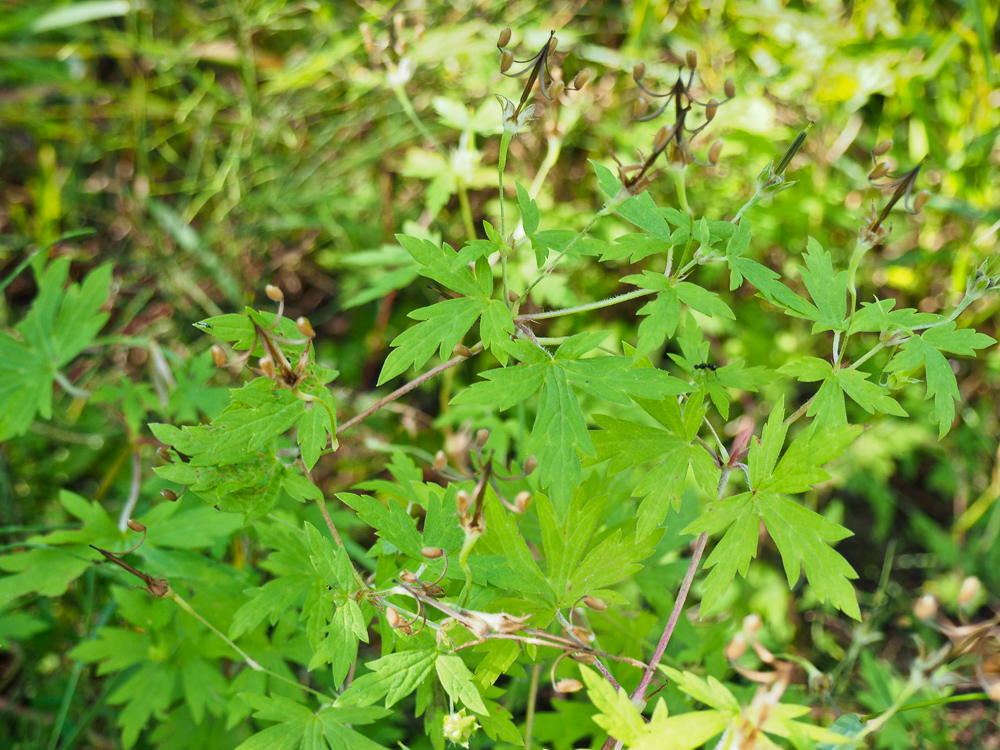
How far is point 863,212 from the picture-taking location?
273 cm

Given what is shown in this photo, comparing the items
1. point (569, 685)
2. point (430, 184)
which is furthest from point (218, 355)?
point (430, 184)

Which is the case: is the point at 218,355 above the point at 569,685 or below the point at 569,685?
above

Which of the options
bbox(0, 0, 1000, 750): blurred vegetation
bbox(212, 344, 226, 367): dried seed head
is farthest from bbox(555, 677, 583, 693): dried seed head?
bbox(0, 0, 1000, 750): blurred vegetation

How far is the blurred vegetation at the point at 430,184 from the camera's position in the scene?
2.56 m

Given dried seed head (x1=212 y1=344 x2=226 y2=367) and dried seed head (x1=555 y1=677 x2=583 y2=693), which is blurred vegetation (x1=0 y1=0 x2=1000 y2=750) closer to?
dried seed head (x1=212 y1=344 x2=226 y2=367)

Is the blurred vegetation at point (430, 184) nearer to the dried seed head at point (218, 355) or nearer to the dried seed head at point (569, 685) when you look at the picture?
the dried seed head at point (218, 355)

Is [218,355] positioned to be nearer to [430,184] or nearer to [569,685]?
[569,685]

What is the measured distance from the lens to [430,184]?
244 centimetres

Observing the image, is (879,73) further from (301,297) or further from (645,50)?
(301,297)

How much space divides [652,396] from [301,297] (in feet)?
8.64

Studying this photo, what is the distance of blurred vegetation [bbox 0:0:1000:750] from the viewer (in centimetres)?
256

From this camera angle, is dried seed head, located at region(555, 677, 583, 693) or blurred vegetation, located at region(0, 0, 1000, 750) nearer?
dried seed head, located at region(555, 677, 583, 693)

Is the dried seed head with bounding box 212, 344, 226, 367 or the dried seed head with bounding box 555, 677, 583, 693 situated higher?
the dried seed head with bounding box 212, 344, 226, 367

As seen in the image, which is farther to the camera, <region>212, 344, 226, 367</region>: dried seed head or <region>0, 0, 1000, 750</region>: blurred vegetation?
<region>0, 0, 1000, 750</region>: blurred vegetation
